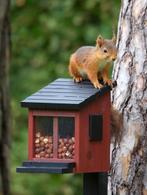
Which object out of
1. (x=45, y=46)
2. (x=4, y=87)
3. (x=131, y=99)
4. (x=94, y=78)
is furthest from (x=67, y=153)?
(x=45, y=46)

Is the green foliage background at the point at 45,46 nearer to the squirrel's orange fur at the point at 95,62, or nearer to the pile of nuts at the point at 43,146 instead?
the squirrel's orange fur at the point at 95,62

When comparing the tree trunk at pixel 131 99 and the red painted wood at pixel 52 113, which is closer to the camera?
the red painted wood at pixel 52 113

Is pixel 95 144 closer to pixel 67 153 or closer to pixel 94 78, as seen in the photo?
pixel 67 153

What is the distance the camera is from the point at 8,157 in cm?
634

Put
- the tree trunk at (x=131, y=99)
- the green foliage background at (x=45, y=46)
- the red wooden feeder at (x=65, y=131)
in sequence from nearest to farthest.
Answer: the red wooden feeder at (x=65, y=131)
the tree trunk at (x=131, y=99)
the green foliage background at (x=45, y=46)

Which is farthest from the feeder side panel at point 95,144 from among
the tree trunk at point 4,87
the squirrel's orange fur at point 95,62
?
the tree trunk at point 4,87

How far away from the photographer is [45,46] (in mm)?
10383

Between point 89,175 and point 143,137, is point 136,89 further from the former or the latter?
point 89,175

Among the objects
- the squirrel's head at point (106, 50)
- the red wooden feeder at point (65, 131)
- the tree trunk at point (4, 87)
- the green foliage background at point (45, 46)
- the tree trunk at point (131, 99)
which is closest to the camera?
the red wooden feeder at point (65, 131)

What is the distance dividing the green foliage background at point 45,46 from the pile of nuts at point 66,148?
4123 millimetres

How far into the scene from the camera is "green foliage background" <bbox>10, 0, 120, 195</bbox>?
959 centimetres

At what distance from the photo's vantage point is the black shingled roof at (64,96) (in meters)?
5.16

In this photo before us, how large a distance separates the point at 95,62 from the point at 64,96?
9.8 inches

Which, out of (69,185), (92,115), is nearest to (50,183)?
(69,185)
